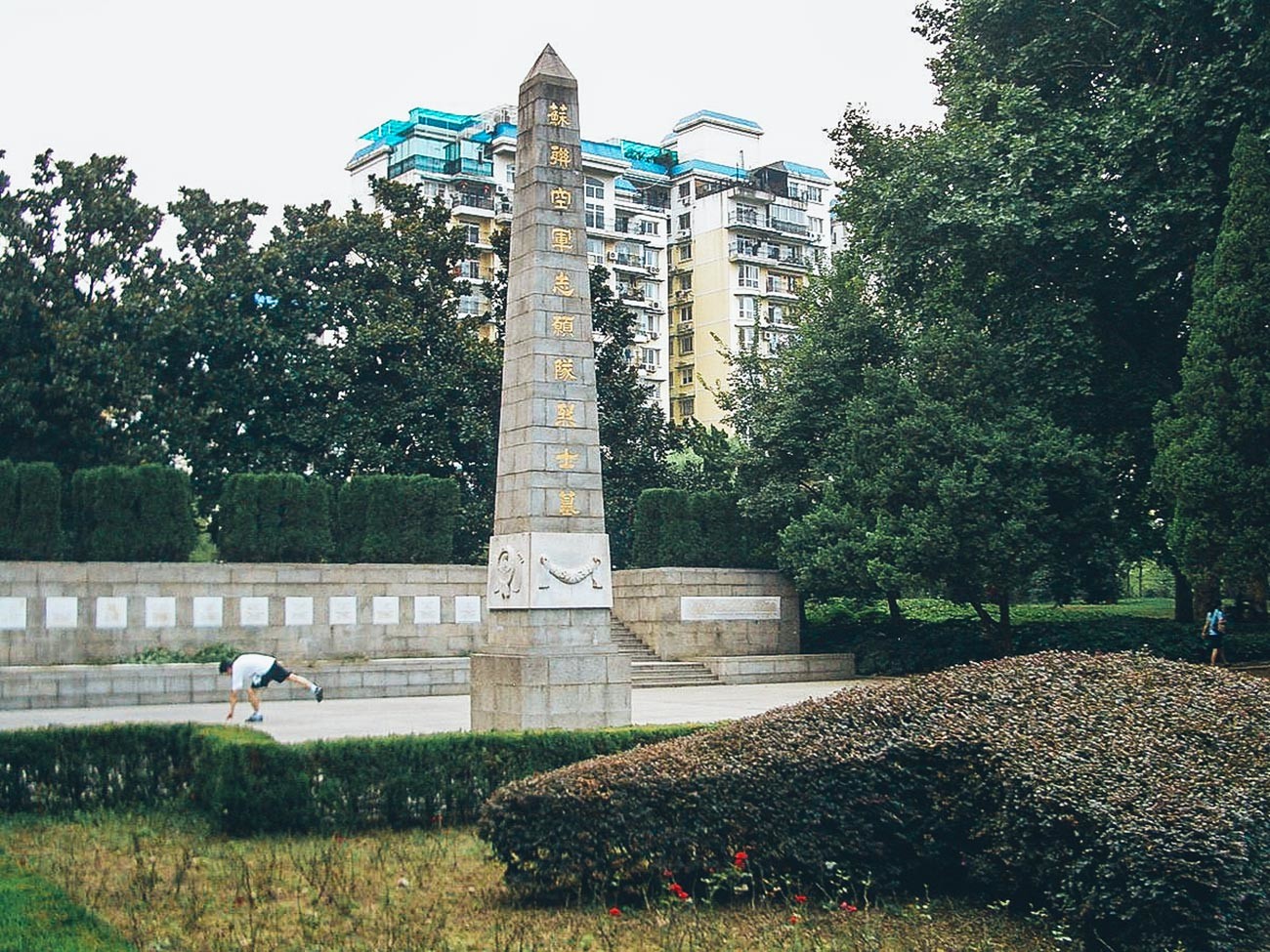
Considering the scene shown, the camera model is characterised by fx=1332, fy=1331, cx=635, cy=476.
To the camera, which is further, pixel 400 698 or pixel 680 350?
pixel 680 350

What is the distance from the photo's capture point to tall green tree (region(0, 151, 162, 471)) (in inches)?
982

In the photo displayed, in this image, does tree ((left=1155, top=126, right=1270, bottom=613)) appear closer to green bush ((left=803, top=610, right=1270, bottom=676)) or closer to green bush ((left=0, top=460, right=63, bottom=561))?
green bush ((left=803, top=610, right=1270, bottom=676))

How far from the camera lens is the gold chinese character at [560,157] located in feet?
49.6

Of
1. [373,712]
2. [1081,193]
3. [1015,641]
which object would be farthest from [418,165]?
[373,712]

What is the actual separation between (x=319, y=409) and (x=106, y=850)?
2059 centimetres

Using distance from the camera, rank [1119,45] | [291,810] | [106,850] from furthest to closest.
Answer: [1119,45] < [291,810] < [106,850]

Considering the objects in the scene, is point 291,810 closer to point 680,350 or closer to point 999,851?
point 999,851

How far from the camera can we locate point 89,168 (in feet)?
87.8

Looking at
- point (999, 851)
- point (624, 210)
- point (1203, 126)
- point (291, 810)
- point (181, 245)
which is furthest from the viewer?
point (624, 210)

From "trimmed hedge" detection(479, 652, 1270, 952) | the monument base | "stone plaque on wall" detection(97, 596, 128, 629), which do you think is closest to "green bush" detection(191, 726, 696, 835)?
"trimmed hedge" detection(479, 652, 1270, 952)

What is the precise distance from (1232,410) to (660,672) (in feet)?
35.6

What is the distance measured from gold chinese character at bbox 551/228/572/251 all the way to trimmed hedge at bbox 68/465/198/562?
1183cm

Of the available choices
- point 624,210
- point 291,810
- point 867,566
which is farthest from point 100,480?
point 624,210

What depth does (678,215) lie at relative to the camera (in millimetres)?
65375
